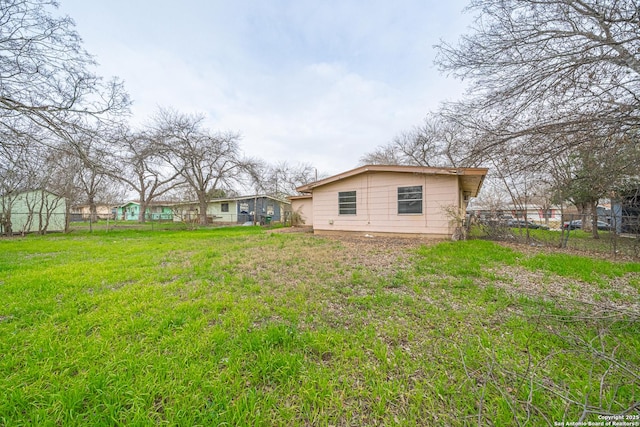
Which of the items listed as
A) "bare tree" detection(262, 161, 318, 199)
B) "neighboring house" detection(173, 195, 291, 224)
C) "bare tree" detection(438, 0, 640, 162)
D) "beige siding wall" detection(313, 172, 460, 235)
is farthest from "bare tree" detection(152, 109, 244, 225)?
"bare tree" detection(438, 0, 640, 162)

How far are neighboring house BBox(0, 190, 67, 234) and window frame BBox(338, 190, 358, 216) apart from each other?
1445 centimetres

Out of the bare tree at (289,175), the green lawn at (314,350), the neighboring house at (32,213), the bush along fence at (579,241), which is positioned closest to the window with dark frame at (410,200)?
the bush along fence at (579,241)

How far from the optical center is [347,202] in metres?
10.3

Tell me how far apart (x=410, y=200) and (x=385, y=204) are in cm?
97

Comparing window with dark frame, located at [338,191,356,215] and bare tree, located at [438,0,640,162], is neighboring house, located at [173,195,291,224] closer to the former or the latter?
window with dark frame, located at [338,191,356,215]

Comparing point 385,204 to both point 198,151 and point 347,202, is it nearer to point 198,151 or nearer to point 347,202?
point 347,202

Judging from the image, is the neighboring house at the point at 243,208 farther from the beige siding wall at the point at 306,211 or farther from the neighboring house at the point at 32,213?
the neighboring house at the point at 32,213

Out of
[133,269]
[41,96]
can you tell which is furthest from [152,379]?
[41,96]

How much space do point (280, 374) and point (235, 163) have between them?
1925 centimetres

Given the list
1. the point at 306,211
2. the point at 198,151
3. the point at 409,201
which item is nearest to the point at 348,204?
the point at 409,201

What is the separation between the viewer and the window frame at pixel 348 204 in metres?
10.1

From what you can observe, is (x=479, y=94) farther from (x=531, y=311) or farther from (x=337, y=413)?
(x=337, y=413)

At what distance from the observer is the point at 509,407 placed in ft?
4.62

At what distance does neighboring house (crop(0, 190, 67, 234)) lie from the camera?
36.6ft
